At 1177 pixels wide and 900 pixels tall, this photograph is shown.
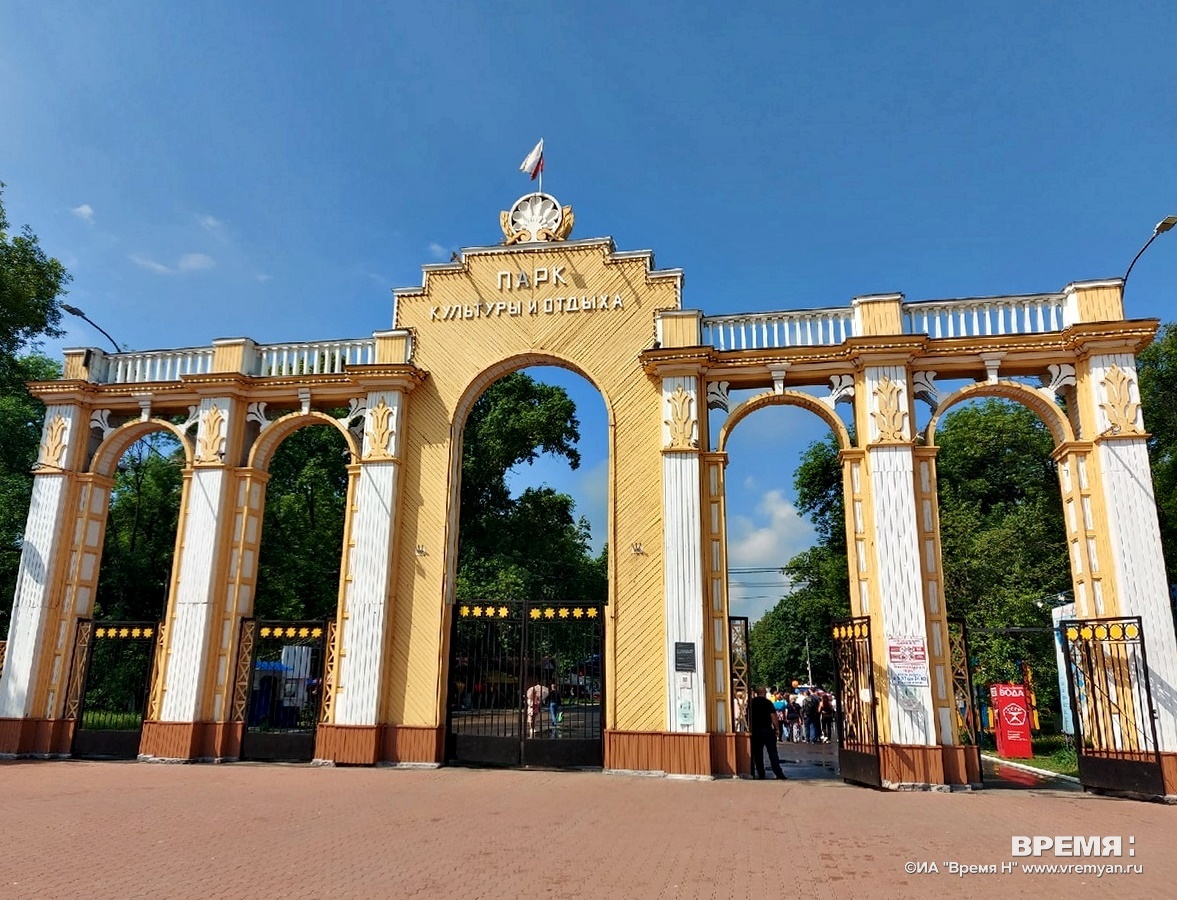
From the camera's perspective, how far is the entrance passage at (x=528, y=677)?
44.2 feet

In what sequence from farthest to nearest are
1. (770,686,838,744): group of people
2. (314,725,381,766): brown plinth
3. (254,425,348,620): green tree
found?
(254,425,348,620): green tree, (770,686,838,744): group of people, (314,725,381,766): brown plinth

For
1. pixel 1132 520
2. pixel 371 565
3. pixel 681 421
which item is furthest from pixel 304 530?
pixel 1132 520

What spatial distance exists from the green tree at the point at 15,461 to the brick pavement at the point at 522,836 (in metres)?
10.1

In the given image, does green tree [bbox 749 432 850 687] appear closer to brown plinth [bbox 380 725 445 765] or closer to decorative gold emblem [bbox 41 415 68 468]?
brown plinth [bbox 380 725 445 765]

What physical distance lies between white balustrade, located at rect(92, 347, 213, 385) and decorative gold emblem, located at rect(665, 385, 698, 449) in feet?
31.1

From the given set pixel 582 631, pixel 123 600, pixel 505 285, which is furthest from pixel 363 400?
pixel 123 600

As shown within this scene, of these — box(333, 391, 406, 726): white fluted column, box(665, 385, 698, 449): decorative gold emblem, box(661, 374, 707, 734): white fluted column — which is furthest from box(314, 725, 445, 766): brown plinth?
box(665, 385, 698, 449): decorative gold emblem

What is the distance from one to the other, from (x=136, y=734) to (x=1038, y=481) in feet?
94.1

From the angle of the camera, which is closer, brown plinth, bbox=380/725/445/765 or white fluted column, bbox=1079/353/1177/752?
white fluted column, bbox=1079/353/1177/752

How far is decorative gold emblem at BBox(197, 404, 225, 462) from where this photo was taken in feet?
50.0

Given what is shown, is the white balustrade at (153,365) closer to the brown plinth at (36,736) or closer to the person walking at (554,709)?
the brown plinth at (36,736)

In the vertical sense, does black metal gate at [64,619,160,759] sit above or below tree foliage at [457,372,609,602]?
below

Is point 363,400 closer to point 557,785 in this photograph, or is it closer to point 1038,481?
point 557,785

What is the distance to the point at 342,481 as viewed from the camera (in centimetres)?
3027
